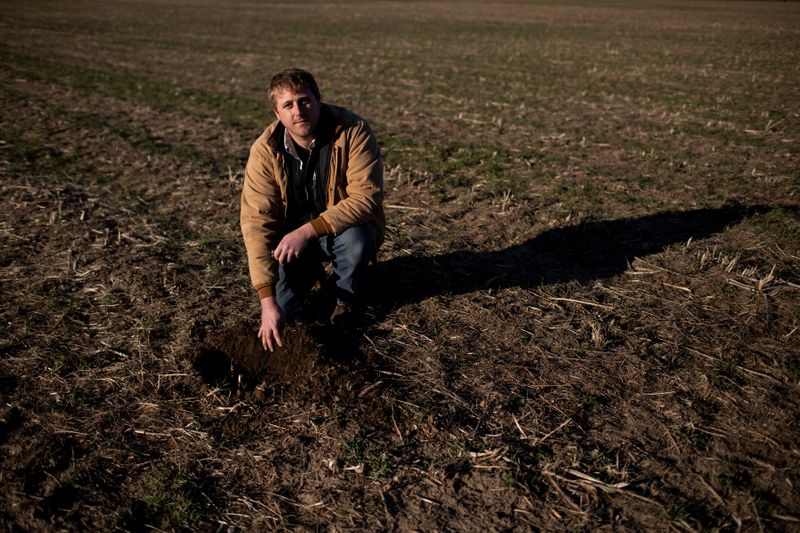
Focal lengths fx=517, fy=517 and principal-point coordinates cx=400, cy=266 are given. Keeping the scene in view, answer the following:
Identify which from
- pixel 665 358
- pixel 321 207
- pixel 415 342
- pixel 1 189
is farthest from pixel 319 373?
pixel 1 189

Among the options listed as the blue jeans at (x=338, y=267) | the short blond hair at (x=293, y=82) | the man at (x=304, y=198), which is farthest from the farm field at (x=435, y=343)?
the short blond hair at (x=293, y=82)

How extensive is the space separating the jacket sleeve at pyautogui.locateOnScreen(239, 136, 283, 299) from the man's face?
297 millimetres

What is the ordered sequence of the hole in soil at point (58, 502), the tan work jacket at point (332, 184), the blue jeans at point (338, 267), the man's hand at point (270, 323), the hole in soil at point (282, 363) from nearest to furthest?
the hole in soil at point (58, 502), the hole in soil at point (282, 363), the man's hand at point (270, 323), the tan work jacket at point (332, 184), the blue jeans at point (338, 267)

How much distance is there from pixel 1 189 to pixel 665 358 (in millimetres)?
8188

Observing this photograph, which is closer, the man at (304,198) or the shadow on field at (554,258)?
the man at (304,198)

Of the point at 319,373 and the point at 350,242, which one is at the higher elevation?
the point at 350,242

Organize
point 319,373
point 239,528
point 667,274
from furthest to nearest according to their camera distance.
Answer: point 667,274 → point 319,373 → point 239,528

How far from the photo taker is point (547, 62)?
18953mm

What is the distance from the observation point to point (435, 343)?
A: 4.06 meters

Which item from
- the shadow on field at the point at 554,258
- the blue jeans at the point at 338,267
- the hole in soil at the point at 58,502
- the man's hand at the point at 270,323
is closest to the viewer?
the hole in soil at the point at 58,502

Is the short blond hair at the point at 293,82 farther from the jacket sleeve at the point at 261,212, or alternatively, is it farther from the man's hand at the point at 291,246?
the man's hand at the point at 291,246

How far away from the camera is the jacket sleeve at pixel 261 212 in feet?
12.8

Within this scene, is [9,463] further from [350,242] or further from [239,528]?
[350,242]

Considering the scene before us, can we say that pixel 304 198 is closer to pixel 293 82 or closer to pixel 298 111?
pixel 298 111
